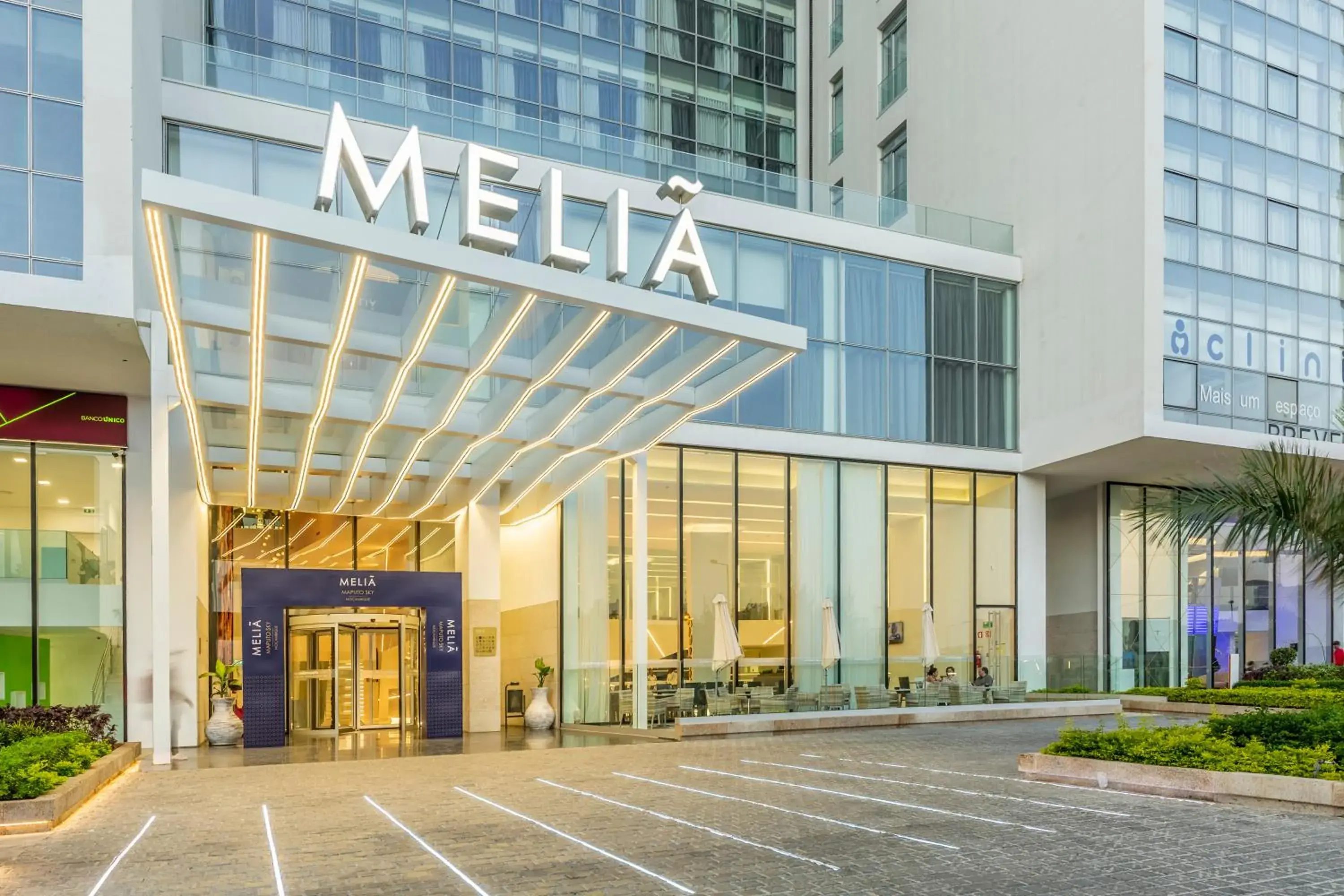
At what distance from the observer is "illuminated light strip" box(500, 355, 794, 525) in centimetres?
1684

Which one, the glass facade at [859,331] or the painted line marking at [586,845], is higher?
the glass facade at [859,331]

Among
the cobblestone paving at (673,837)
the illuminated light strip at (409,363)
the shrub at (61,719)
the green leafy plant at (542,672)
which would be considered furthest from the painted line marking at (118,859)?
the green leafy plant at (542,672)

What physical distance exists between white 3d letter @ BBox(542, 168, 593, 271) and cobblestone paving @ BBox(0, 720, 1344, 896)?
21.1ft

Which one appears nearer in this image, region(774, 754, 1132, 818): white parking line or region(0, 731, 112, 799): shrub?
region(0, 731, 112, 799): shrub

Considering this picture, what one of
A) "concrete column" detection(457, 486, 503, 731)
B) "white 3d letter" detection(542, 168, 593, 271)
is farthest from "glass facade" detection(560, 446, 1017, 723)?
"white 3d letter" detection(542, 168, 593, 271)

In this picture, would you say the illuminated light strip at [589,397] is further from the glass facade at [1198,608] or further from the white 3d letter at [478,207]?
the glass facade at [1198,608]

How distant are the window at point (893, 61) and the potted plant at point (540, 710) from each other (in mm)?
22644

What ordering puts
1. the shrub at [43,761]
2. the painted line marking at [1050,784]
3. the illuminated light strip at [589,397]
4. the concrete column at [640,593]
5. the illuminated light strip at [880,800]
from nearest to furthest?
1. the illuminated light strip at [880,800]
2. the shrub at [43,761]
3. the painted line marking at [1050,784]
4. the illuminated light strip at [589,397]
5. the concrete column at [640,593]

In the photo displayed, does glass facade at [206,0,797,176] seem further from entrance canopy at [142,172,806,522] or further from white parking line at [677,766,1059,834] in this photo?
white parking line at [677,766,1059,834]

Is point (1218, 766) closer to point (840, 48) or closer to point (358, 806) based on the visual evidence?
point (358, 806)

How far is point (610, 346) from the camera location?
1822 cm

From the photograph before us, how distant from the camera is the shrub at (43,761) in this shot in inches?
467

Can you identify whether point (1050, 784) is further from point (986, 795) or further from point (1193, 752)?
point (1193, 752)

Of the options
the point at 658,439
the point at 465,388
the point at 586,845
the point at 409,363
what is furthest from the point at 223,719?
the point at 586,845
